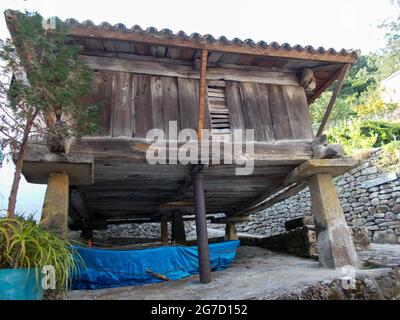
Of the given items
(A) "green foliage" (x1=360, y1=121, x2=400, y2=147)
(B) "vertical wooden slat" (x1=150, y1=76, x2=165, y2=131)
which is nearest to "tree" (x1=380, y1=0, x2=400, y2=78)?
(A) "green foliage" (x1=360, y1=121, x2=400, y2=147)

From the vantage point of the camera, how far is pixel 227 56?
4.82 meters

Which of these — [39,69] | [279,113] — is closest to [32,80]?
[39,69]

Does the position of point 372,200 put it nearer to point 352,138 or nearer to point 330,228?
point 352,138

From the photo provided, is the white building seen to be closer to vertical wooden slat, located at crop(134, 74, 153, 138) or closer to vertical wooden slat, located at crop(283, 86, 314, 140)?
vertical wooden slat, located at crop(283, 86, 314, 140)

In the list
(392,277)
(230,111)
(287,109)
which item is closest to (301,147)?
(287,109)

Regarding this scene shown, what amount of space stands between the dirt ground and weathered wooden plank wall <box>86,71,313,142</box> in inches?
81.2

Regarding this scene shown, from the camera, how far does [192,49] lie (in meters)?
4.33

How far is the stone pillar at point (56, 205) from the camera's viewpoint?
12.1ft

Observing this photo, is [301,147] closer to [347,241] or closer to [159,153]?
[347,241]

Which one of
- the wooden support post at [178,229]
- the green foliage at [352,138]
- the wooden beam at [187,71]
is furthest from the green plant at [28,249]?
the green foliage at [352,138]

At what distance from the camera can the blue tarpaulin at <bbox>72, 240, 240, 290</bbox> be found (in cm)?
461

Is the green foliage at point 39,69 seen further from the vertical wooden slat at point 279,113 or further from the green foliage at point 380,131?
the green foliage at point 380,131

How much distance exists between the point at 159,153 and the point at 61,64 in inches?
65.1

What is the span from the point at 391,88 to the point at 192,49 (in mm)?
17074
